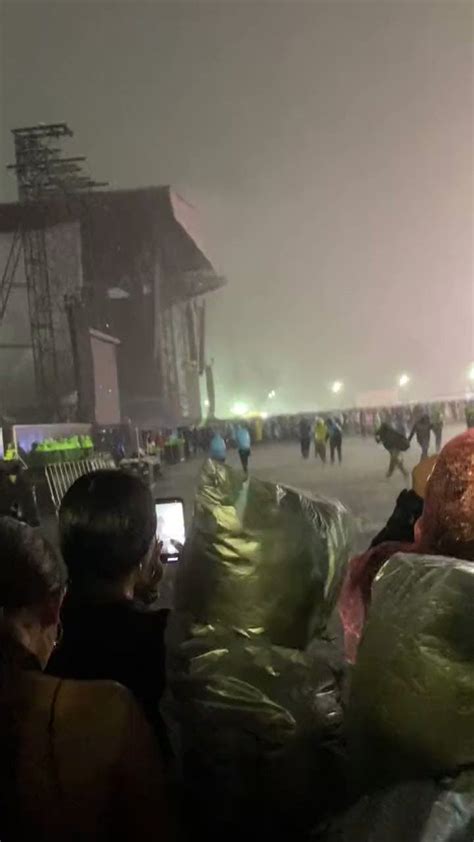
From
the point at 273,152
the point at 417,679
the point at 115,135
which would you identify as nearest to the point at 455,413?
the point at 273,152

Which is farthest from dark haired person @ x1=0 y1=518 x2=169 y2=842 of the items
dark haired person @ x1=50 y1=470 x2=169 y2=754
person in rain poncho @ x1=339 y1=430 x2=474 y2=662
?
person in rain poncho @ x1=339 y1=430 x2=474 y2=662

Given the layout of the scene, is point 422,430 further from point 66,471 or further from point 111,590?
point 111,590

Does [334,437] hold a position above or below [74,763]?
above

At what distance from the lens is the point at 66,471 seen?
1788 millimetres

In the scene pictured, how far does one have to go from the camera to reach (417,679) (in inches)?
25.0

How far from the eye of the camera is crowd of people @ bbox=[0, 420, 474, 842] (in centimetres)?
65

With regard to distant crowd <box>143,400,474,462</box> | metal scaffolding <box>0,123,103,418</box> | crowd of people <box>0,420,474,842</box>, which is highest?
metal scaffolding <box>0,123,103,418</box>

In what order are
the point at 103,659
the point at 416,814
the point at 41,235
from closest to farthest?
1. the point at 416,814
2. the point at 103,659
3. the point at 41,235

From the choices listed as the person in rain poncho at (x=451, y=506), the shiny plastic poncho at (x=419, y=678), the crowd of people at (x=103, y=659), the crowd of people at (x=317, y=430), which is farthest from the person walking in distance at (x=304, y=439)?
the shiny plastic poncho at (x=419, y=678)

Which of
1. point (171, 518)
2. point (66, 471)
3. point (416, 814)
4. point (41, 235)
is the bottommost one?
point (416, 814)

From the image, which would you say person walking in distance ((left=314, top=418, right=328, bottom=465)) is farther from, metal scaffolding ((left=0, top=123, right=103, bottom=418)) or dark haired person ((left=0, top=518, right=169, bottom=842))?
dark haired person ((left=0, top=518, right=169, bottom=842))

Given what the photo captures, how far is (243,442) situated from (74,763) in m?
1.21

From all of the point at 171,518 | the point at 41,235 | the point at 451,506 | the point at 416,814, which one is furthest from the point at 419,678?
the point at 41,235

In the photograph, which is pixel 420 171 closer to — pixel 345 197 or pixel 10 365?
pixel 345 197
